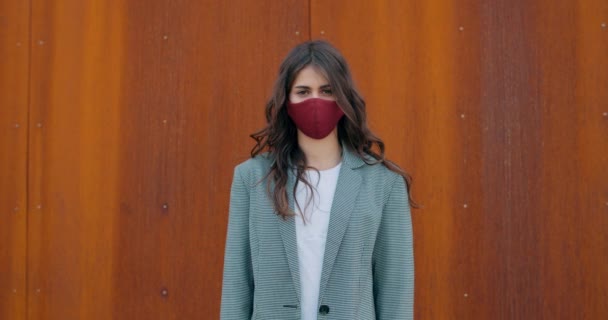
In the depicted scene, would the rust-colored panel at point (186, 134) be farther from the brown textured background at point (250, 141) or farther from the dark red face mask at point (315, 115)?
the dark red face mask at point (315, 115)

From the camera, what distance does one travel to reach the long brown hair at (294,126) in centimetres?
253

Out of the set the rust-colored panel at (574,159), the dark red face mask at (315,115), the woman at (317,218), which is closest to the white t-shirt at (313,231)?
the woman at (317,218)

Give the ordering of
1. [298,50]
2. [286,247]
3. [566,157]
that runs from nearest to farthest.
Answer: [286,247] → [298,50] → [566,157]

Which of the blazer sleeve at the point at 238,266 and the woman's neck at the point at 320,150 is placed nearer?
the blazer sleeve at the point at 238,266

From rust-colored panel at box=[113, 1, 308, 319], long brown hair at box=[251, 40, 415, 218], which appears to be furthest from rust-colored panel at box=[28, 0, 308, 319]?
long brown hair at box=[251, 40, 415, 218]

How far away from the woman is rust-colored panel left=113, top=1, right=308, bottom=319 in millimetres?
959

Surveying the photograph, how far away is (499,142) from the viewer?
3.47 meters

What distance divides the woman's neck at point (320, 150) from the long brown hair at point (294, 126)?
31 millimetres

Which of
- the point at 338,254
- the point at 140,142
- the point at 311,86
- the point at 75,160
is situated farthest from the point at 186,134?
the point at 338,254

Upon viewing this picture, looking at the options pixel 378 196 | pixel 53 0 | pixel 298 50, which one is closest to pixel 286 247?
pixel 378 196

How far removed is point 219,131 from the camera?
3.57 m

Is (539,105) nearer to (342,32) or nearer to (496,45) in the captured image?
(496,45)

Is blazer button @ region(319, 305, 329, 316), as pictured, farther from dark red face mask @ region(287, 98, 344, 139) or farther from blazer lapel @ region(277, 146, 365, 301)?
dark red face mask @ region(287, 98, 344, 139)

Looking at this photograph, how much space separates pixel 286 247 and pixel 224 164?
3.98 feet
